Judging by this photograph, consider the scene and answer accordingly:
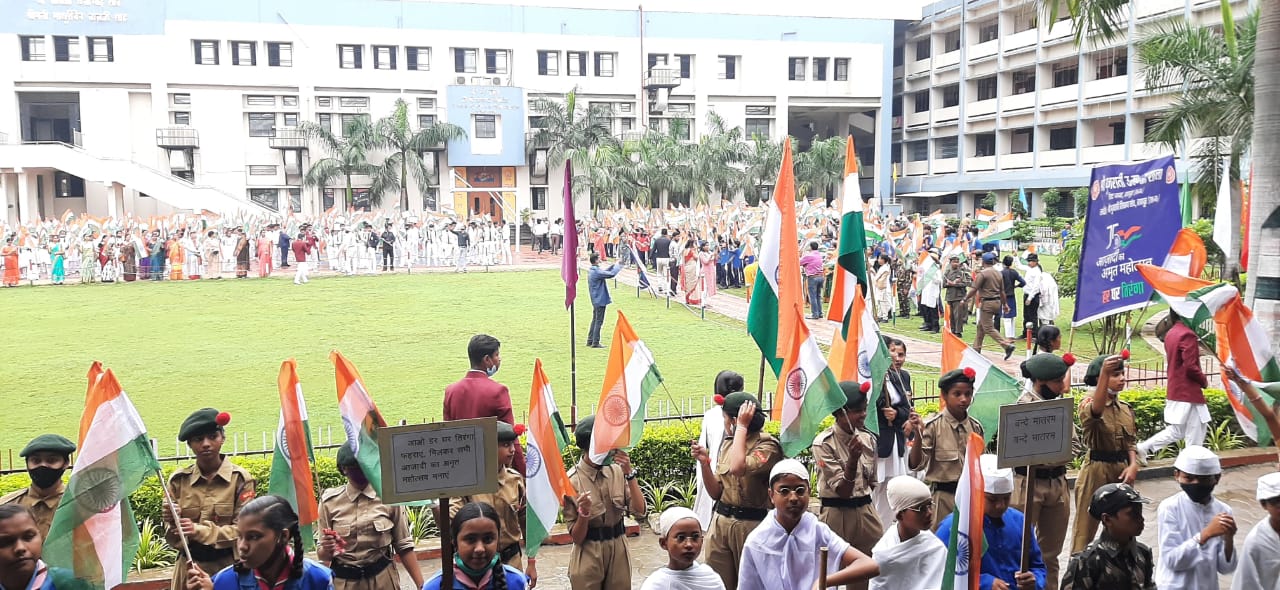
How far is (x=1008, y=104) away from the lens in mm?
45719

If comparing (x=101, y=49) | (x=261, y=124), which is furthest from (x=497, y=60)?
(x=101, y=49)

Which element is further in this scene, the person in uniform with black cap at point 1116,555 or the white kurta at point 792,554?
the white kurta at point 792,554

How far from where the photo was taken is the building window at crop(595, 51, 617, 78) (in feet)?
159

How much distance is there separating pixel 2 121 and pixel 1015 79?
4355cm

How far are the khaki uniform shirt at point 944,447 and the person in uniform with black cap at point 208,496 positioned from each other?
3363 millimetres

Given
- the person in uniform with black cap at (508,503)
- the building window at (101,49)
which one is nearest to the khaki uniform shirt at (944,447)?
the person in uniform with black cap at (508,503)

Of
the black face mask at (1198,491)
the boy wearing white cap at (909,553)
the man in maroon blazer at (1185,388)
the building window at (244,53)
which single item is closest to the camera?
the boy wearing white cap at (909,553)

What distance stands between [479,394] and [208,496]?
1754 mm

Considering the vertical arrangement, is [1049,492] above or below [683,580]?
below

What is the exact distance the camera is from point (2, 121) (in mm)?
41375

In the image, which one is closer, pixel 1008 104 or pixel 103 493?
pixel 103 493

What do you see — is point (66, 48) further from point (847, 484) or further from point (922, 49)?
point (847, 484)

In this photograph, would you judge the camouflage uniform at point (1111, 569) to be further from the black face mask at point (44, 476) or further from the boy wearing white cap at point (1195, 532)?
the black face mask at point (44, 476)

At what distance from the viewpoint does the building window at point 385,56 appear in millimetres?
45562
